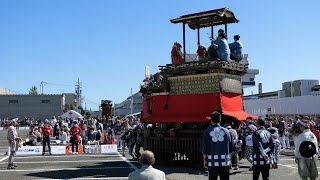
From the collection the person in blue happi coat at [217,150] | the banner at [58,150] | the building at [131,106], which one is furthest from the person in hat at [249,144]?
the building at [131,106]

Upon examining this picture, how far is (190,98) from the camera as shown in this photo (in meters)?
14.8

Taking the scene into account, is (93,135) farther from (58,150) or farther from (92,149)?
(58,150)

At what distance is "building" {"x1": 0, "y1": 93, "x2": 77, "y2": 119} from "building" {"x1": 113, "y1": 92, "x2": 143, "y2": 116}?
34.1 ft

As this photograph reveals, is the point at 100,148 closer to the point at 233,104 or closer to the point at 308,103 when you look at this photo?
the point at 233,104

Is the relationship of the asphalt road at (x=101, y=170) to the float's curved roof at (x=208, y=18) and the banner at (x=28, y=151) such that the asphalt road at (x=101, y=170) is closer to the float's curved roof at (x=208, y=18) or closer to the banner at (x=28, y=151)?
the banner at (x=28, y=151)

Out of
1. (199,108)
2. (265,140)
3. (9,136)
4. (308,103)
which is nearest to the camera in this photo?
(265,140)

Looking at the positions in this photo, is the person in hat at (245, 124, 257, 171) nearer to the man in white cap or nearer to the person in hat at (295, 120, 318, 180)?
the person in hat at (295, 120, 318, 180)

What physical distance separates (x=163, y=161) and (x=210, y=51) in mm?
4231

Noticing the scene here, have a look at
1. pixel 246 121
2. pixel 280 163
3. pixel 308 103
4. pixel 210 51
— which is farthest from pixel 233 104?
pixel 308 103

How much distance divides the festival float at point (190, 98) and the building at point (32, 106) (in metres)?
60.3

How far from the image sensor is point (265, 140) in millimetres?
9602

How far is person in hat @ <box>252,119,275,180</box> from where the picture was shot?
30.8ft

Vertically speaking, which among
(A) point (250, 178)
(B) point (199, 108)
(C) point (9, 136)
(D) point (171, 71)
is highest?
(D) point (171, 71)

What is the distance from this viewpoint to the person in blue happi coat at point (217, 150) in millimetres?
8531
